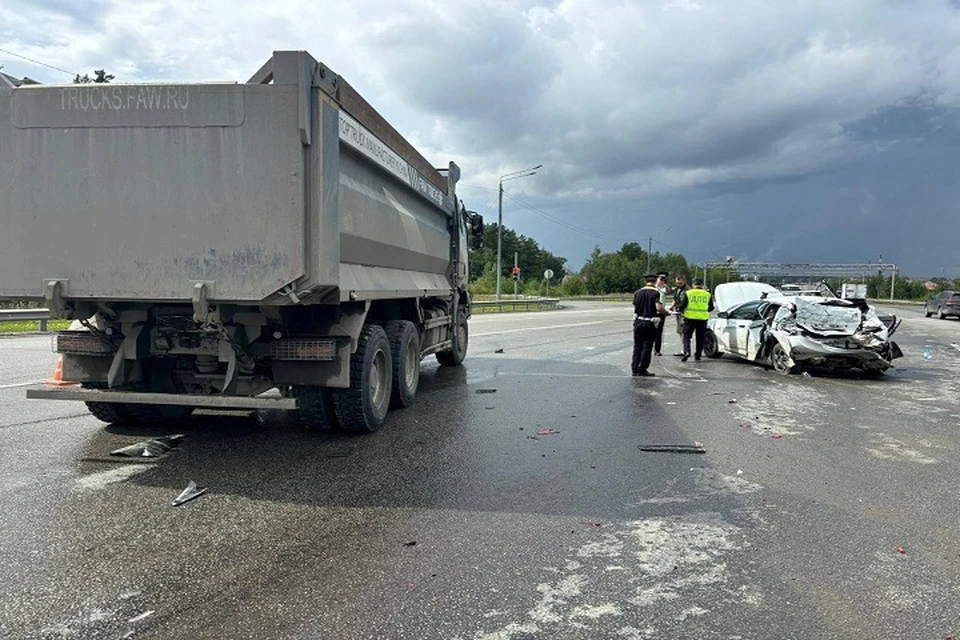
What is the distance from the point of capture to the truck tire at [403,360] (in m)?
7.54

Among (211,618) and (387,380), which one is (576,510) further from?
(387,380)

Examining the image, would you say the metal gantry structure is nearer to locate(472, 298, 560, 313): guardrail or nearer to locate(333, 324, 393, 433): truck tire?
locate(472, 298, 560, 313): guardrail

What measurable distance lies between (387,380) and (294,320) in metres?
1.52

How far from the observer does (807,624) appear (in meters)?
3.06

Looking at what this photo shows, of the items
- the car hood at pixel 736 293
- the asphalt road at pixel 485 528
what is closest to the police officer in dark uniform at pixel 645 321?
the asphalt road at pixel 485 528

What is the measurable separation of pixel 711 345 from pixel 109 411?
11940 mm

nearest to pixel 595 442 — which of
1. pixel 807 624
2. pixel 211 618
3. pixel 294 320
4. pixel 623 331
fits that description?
pixel 294 320

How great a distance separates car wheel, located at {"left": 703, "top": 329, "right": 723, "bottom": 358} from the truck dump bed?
1121 centimetres

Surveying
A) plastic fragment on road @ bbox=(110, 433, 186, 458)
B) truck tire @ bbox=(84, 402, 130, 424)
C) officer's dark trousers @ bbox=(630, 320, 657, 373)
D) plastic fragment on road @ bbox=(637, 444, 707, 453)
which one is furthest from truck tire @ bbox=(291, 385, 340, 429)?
officer's dark trousers @ bbox=(630, 320, 657, 373)

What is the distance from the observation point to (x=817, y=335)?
37.0 ft

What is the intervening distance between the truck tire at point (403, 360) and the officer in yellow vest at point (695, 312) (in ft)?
23.4

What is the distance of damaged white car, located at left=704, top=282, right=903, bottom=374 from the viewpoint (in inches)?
440

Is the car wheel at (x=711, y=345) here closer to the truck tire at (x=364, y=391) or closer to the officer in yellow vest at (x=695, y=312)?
the officer in yellow vest at (x=695, y=312)

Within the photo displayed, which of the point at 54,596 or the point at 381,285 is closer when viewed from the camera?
the point at 54,596
